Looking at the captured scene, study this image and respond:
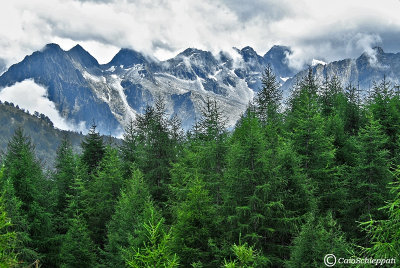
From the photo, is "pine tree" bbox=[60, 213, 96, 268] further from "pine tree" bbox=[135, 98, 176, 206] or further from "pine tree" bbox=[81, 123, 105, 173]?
"pine tree" bbox=[81, 123, 105, 173]

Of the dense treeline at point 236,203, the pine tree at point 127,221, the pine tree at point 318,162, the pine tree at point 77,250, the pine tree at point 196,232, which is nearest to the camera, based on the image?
the dense treeline at point 236,203

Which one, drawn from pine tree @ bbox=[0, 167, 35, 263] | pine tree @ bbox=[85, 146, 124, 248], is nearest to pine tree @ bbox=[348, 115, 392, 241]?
pine tree @ bbox=[85, 146, 124, 248]

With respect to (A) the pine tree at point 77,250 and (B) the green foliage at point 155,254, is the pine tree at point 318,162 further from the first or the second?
(A) the pine tree at point 77,250

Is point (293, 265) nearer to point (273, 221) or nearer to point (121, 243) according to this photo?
point (273, 221)

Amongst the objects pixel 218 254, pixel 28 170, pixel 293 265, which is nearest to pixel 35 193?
pixel 28 170

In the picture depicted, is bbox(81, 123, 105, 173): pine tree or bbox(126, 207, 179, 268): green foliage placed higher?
bbox(81, 123, 105, 173): pine tree

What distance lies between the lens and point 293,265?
11328 millimetres

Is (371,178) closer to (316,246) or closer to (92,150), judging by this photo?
(316,246)

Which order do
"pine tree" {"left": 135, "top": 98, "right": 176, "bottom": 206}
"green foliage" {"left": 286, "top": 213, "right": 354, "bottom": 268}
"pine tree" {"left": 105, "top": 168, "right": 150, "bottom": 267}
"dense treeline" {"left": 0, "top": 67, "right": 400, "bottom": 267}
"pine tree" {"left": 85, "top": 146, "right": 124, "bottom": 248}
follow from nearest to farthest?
"green foliage" {"left": 286, "top": 213, "right": 354, "bottom": 268}
"dense treeline" {"left": 0, "top": 67, "right": 400, "bottom": 267}
"pine tree" {"left": 105, "top": 168, "right": 150, "bottom": 267}
"pine tree" {"left": 135, "top": 98, "right": 176, "bottom": 206}
"pine tree" {"left": 85, "top": 146, "right": 124, "bottom": 248}

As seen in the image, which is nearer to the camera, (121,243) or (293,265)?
(293,265)

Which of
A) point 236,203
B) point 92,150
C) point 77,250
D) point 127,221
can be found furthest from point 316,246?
point 92,150

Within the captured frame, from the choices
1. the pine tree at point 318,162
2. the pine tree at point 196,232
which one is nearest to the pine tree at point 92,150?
the pine tree at point 196,232

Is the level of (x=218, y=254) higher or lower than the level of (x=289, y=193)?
lower

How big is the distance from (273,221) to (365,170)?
628 cm
